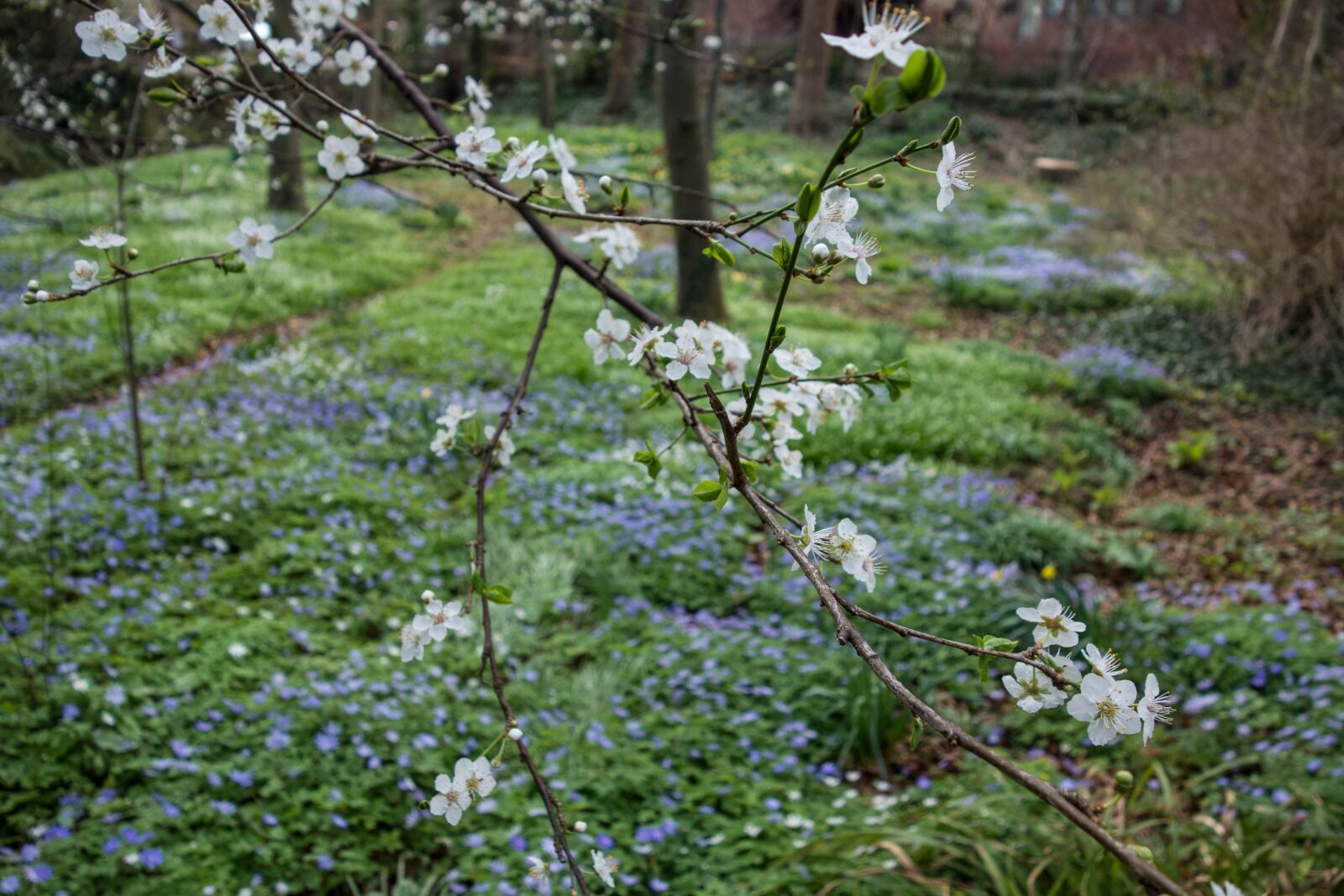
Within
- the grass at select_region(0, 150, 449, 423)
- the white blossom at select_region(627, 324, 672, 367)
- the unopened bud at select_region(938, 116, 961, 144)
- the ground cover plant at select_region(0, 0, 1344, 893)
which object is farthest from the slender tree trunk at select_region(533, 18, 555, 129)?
the unopened bud at select_region(938, 116, 961, 144)

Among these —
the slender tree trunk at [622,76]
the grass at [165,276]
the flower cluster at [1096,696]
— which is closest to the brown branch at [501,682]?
the flower cluster at [1096,696]

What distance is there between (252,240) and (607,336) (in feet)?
2.15

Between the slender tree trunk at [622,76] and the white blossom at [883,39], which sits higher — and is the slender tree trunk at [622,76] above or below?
above

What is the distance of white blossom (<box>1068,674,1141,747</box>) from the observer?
93 cm

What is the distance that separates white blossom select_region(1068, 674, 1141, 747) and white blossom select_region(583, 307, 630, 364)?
91cm

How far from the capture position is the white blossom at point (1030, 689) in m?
1.00

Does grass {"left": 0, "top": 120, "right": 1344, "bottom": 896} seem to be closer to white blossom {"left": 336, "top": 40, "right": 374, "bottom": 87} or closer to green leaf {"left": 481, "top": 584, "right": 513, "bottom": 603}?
green leaf {"left": 481, "top": 584, "right": 513, "bottom": 603}

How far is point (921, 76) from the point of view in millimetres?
706

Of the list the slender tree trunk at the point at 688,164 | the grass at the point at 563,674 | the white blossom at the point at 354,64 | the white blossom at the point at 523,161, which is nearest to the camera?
the white blossom at the point at 523,161

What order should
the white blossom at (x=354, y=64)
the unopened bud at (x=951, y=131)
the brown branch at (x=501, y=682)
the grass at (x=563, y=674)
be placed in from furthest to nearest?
the grass at (x=563, y=674) → the white blossom at (x=354, y=64) → the brown branch at (x=501, y=682) → the unopened bud at (x=951, y=131)

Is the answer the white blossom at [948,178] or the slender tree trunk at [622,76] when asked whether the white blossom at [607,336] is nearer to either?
the white blossom at [948,178]

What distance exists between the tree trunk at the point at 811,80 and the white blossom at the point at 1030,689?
1849cm

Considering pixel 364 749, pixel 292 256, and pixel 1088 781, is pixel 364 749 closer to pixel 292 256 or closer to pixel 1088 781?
pixel 1088 781

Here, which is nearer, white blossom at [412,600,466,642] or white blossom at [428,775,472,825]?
white blossom at [428,775,472,825]
